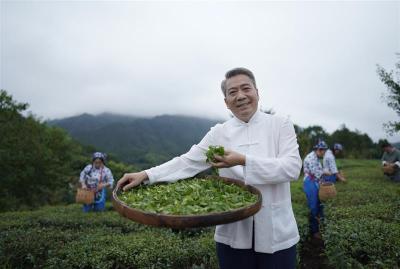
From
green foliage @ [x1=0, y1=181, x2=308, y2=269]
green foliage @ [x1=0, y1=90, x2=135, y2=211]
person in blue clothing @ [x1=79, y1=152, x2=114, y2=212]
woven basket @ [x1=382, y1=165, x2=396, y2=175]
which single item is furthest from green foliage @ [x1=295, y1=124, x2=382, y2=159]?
green foliage @ [x1=0, y1=181, x2=308, y2=269]

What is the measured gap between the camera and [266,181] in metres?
2.12

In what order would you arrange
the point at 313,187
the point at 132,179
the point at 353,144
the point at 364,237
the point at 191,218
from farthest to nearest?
the point at 353,144
the point at 313,187
the point at 364,237
the point at 132,179
the point at 191,218

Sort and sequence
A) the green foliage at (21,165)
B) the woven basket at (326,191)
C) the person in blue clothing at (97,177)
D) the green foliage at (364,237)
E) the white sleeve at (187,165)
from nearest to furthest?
the white sleeve at (187,165) < the green foliage at (364,237) < the woven basket at (326,191) < the person in blue clothing at (97,177) < the green foliage at (21,165)

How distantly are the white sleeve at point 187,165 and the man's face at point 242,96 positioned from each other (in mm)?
353

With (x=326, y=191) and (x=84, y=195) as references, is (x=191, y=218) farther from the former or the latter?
(x=84, y=195)

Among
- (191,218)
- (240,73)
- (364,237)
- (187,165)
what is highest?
(240,73)

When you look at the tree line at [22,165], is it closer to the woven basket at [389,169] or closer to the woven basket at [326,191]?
the woven basket at [389,169]

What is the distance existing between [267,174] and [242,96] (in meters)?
0.63

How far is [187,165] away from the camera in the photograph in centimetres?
273

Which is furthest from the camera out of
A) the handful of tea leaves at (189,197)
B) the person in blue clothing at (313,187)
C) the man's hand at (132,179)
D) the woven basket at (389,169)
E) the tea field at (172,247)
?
the woven basket at (389,169)

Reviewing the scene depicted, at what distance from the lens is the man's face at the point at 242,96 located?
7.72 feet

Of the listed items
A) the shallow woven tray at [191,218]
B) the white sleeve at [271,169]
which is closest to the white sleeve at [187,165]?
the white sleeve at [271,169]

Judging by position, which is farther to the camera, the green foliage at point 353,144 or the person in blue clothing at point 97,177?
the green foliage at point 353,144

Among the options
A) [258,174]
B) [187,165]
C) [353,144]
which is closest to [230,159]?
[258,174]
